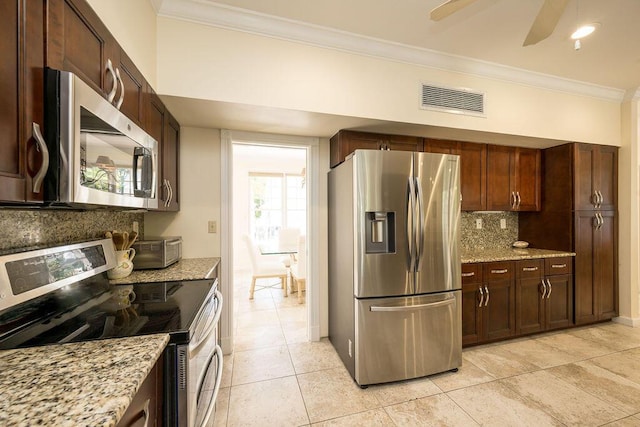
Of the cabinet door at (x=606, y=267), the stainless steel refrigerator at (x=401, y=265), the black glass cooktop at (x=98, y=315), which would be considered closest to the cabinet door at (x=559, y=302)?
the cabinet door at (x=606, y=267)

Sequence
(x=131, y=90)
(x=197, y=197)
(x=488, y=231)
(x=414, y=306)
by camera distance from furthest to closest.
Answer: (x=488, y=231)
(x=197, y=197)
(x=414, y=306)
(x=131, y=90)

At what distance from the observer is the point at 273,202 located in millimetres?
6055

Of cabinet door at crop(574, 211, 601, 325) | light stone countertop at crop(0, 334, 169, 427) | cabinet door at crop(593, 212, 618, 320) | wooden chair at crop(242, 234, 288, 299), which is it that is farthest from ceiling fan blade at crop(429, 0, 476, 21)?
wooden chair at crop(242, 234, 288, 299)

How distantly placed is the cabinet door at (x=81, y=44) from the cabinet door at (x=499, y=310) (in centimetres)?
319

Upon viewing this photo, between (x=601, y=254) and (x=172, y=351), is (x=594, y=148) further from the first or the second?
(x=172, y=351)

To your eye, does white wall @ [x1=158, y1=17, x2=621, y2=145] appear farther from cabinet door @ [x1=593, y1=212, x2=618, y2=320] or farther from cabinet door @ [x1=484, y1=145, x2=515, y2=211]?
cabinet door @ [x1=593, y1=212, x2=618, y2=320]

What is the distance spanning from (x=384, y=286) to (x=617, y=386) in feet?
6.26

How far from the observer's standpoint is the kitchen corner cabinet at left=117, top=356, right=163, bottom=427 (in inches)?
28.1

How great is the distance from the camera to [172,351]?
0.98m

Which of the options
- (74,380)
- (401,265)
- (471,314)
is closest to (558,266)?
(471,314)

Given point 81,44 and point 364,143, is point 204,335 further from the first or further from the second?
point 364,143

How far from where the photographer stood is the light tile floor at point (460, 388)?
1707 millimetres

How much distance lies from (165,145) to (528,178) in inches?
150

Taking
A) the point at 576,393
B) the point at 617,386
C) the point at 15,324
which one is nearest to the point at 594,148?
the point at 617,386
